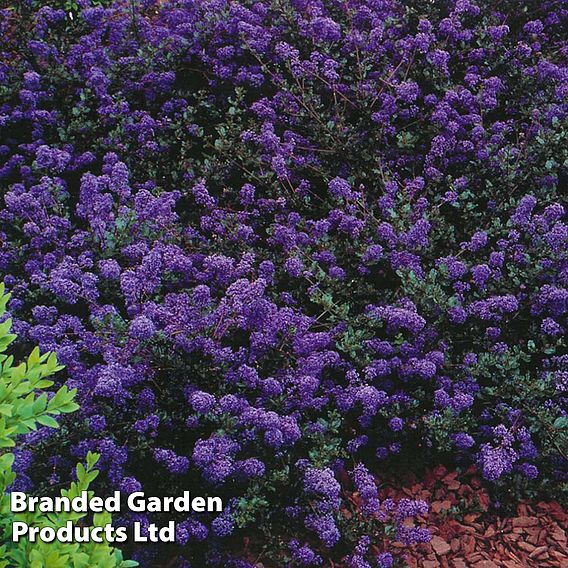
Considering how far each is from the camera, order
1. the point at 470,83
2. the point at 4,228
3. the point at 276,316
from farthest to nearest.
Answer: the point at 470,83 → the point at 4,228 → the point at 276,316

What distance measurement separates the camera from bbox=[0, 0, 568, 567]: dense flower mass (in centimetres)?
311

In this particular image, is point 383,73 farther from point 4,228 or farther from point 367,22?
point 4,228

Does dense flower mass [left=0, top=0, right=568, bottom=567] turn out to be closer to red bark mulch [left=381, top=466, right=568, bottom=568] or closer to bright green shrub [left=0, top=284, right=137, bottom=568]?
red bark mulch [left=381, top=466, right=568, bottom=568]

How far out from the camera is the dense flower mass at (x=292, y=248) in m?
3.11

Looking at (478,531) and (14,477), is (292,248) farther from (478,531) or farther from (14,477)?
(14,477)

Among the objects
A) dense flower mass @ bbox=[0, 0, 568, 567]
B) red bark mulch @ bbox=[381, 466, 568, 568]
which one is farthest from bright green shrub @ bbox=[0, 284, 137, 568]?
red bark mulch @ bbox=[381, 466, 568, 568]

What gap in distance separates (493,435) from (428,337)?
492mm

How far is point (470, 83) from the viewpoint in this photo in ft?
15.0

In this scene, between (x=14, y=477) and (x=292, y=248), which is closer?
(x=14, y=477)

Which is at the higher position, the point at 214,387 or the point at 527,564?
the point at 214,387

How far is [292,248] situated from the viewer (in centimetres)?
385

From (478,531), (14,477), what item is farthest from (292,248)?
(14,477)

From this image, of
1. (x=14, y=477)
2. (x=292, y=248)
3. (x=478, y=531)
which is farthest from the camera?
(x=292, y=248)

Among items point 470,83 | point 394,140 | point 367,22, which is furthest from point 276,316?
point 367,22
